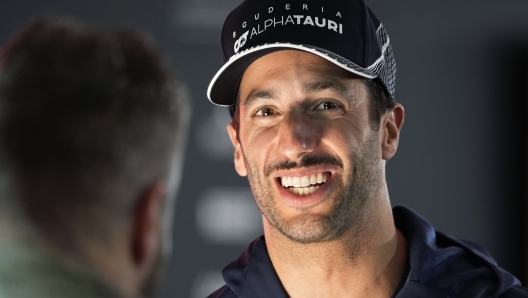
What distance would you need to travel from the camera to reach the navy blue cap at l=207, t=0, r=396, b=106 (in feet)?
4.37

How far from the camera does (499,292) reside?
1308 mm

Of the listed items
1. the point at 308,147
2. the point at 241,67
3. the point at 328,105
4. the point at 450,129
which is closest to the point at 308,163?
the point at 308,147

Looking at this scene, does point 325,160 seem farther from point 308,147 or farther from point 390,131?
point 390,131

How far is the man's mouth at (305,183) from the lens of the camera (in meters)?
1.34

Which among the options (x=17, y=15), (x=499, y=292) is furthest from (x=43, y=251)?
(x=17, y=15)

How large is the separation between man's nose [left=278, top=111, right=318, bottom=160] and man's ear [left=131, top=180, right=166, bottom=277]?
89 cm

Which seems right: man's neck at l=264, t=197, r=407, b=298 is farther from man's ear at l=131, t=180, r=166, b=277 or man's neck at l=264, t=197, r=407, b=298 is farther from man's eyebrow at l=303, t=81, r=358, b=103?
man's ear at l=131, t=180, r=166, b=277

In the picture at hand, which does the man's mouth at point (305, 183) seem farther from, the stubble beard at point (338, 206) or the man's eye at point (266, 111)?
the man's eye at point (266, 111)

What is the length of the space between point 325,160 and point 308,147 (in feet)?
0.15

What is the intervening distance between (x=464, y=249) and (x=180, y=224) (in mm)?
1320

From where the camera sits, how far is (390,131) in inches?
59.1

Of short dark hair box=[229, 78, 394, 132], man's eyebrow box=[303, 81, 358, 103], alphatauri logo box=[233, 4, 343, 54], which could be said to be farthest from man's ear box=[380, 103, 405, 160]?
alphatauri logo box=[233, 4, 343, 54]

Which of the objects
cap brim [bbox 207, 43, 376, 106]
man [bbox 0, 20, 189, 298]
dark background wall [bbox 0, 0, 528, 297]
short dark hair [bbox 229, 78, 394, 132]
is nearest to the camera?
man [bbox 0, 20, 189, 298]

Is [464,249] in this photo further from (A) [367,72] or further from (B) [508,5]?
(B) [508,5]
